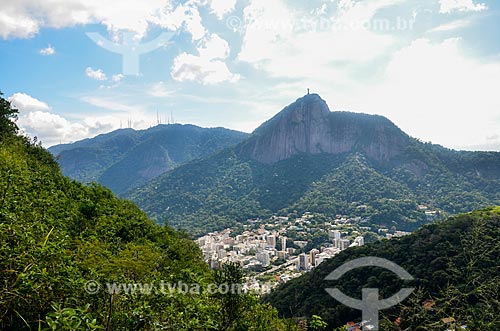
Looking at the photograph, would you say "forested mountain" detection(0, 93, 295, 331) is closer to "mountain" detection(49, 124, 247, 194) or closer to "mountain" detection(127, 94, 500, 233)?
"mountain" detection(127, 94, 500, 233)

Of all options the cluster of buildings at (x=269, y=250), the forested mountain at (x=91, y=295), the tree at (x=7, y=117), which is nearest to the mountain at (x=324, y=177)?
the cluster of buildings at (x=269, y=250)

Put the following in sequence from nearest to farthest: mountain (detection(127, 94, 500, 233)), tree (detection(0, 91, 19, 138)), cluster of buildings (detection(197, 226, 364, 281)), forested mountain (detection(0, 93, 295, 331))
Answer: forested mountain (detection(0, 93, 295, 331)) < tree (detection(0, 91, 19, 138)) < cluster of buildings (detection(197, 226, 364, 281)) < mountain (detection(127, 94, 500, 233))

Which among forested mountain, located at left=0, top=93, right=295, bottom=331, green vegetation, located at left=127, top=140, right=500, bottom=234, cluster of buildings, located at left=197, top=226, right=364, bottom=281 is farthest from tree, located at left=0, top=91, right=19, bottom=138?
green vegetation, located at left=127, top=140, right=500, bottom=234

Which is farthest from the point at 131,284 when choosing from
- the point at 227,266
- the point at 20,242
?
the point at 227,266

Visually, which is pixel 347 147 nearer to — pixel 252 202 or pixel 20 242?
pixel 252 202

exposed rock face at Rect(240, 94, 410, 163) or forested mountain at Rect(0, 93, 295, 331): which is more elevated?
exposed rock face at Rect(240, 94, 410, 163)

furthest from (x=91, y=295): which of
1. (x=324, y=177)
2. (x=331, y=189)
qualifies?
(x=324, y=177)

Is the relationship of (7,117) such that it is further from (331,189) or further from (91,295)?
(331,189)
